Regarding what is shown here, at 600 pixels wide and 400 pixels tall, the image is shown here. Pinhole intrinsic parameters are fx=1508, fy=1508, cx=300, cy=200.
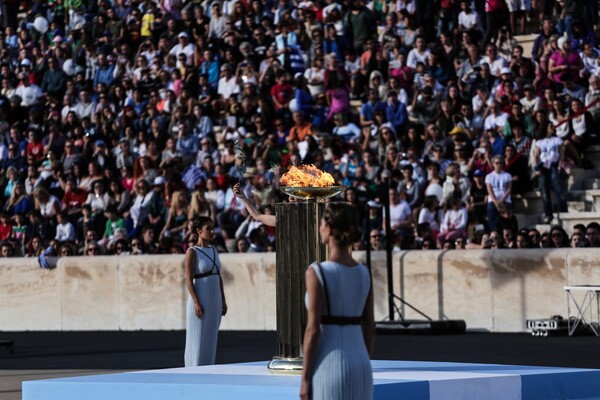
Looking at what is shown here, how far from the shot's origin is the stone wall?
21.1m

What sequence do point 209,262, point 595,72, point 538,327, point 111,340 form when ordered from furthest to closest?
1. point 595,72
2. point 111,340
3. point 538,327
4. point 209,262

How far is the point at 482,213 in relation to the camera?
22922 millimetres

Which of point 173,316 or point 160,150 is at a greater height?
point 160,150

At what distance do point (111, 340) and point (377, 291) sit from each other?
404cm

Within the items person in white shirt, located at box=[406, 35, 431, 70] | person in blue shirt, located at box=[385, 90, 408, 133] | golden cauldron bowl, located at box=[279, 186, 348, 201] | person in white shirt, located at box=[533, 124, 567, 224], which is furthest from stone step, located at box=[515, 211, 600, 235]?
golden cauldron bowl, located at box=[279, 186, 348, 201]

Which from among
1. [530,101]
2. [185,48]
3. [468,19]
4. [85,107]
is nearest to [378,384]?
[530,101]

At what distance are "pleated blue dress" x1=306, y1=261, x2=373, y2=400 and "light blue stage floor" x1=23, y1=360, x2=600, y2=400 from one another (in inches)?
78.5

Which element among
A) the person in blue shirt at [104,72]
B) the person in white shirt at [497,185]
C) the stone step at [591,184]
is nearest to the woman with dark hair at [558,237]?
the person in white shirt at [497,185]

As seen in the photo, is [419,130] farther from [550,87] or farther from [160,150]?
[160,150]

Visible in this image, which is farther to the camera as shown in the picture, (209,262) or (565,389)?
(209,262)

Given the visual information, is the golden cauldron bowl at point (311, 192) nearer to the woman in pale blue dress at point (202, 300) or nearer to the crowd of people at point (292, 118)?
the woman in pale blue dress at point (202, 300)

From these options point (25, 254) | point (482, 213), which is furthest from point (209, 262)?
point (25, 254)

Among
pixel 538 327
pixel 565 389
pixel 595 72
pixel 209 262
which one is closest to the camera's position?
pixel 565 389

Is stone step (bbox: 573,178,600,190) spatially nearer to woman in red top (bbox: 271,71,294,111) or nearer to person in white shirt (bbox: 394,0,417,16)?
person in white shirt (bbox: 394,0,417,16)
